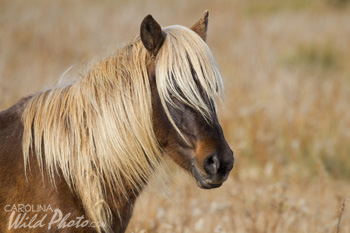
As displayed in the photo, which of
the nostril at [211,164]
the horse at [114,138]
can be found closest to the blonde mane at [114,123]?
the horse at [114,138]

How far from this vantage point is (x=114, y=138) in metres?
2.19

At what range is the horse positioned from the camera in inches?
82.4

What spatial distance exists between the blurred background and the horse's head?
25cm

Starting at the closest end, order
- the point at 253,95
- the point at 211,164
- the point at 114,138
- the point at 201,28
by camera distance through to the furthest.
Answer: the point at 211,164 → the point at 114,138 → the point at 201,28 → the point at 253,95

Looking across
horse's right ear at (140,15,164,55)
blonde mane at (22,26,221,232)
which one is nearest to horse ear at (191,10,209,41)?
blonde mane at (22,26,221,232)

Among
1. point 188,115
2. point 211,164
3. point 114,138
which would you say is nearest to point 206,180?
point 211,164

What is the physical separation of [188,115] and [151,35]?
0.46 metres

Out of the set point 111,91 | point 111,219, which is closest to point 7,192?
point 111,219

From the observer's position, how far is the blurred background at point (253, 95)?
12.8 feet

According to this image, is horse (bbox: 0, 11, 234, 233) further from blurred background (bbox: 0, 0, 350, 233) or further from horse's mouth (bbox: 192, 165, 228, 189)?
blurred background (bbox: 0, 0, 350, 233)

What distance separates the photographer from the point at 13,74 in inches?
274

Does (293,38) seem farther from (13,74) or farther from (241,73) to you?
(13,74)

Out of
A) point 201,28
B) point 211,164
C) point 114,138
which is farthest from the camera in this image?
point 201,28

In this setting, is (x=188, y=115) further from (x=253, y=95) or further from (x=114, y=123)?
(x=253, y=95)
